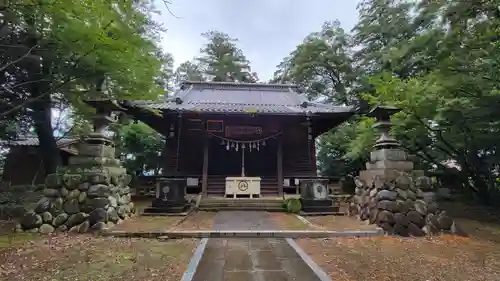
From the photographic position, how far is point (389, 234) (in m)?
6.30

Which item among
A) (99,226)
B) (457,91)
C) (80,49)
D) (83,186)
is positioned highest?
(80,49)

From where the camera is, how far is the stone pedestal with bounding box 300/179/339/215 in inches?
351

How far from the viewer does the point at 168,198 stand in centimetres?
883

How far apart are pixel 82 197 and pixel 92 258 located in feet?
8.65

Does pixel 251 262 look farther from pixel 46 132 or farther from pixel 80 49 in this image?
pixel 46 132

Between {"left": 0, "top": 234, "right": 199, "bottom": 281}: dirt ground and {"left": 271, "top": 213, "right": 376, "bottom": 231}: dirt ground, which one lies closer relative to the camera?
{"left": 0, "top": 234, "right": 199, "bottom": 281}: dirt ground

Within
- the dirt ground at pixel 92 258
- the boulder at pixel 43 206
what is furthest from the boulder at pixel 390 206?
the boulder at pixel 43 206

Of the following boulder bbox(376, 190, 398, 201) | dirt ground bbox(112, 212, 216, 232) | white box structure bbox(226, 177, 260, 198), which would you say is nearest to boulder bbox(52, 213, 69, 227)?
dirt ground bbox(112, 212, 216, 232)

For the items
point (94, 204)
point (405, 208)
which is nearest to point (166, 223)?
point (94, 204)

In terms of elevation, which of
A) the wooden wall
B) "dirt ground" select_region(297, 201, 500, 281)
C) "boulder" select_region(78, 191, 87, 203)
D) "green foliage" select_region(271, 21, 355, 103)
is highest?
"green foliage" select_region(271, 21, 355, 103)

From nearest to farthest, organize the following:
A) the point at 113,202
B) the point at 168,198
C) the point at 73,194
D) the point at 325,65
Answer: the point at 73,194 → the point at 113,202 → the point at 168,198 → the point at 325,65

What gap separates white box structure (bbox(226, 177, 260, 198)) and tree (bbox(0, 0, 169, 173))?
418 centimetres

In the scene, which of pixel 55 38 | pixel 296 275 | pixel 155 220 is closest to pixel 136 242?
pixel 155 220

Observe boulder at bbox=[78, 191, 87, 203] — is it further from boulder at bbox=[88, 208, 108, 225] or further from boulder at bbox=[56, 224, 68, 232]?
boulder at bbox=[56, 224, 68, 232]
